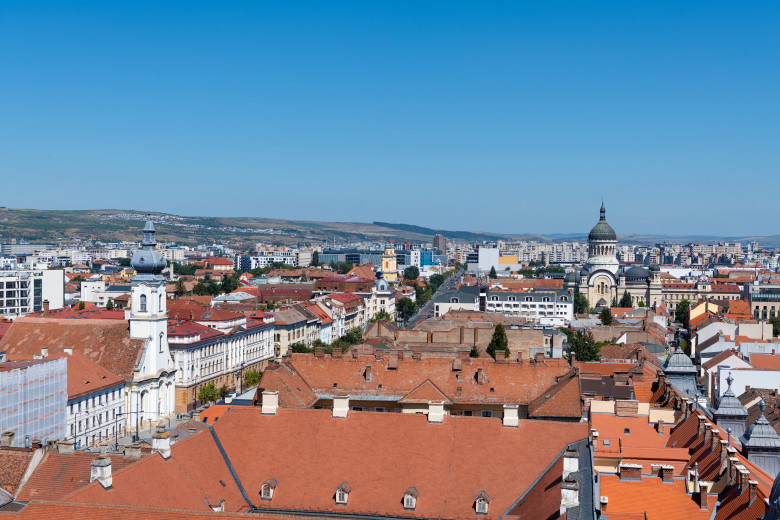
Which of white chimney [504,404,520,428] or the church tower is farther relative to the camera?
the church tower

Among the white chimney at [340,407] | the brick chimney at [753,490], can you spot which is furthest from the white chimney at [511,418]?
the brick chimney at [753,490]

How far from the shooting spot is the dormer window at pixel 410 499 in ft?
117

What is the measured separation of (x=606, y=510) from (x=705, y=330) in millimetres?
88566

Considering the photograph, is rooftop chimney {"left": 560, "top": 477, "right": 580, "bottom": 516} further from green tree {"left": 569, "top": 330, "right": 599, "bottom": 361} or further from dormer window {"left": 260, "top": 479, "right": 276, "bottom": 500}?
green tree {"left": 569, "top": 330, "right": 599, "bottom": 361}

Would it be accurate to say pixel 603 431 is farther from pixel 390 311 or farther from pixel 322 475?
pixel 390 311

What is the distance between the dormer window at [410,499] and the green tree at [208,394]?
5620cm

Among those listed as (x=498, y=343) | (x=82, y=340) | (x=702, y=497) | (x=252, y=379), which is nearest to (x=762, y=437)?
(x=702, y=497)

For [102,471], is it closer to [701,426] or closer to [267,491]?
[267,491]

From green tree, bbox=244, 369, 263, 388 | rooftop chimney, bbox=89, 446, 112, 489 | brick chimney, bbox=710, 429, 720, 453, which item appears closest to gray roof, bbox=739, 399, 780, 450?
brick chimney, bbox=710, 429, 720, 453

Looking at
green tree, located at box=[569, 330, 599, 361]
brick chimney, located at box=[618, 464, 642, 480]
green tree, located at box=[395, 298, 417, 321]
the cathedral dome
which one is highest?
the cathedral dome

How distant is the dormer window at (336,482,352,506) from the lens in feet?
119

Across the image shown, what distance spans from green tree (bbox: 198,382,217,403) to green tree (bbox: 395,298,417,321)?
98.3 m

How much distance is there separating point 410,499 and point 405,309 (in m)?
150

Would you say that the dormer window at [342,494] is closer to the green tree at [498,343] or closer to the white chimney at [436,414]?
the white chimney at [436,414]
